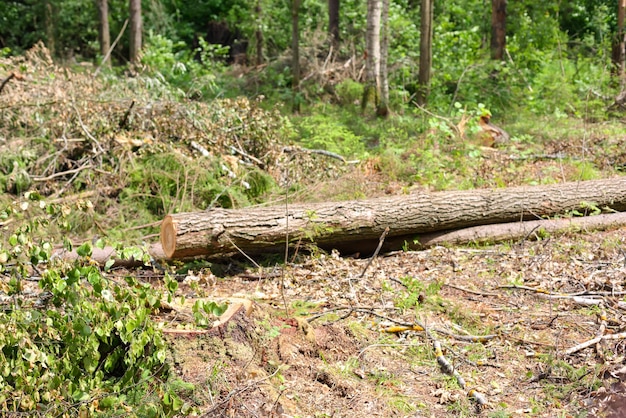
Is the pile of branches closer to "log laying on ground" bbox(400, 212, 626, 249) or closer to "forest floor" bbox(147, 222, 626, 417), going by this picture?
"log laying on ground" bbox(400, 212, 626, 249)

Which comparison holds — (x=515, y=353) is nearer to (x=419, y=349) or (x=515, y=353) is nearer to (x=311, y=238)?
(x=419, y=349)

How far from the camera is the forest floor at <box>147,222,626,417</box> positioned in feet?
12.8

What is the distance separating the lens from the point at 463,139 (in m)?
9.61

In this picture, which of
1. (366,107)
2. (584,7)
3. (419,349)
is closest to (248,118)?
(366,107)

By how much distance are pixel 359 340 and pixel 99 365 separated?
1.70 m

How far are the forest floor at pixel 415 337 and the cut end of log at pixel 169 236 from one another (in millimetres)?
277

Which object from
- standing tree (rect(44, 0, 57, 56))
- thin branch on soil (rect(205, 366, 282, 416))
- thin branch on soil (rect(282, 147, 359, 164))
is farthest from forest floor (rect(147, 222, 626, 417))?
standing tree (rect(44, 0, 57, 56))

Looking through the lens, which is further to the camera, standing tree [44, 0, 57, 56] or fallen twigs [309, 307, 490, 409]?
standing tree [44, 0, 57, 56]

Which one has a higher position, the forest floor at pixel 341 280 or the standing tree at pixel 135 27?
the standing tree at pixel 135 27

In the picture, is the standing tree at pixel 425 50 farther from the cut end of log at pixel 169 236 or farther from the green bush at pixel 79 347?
the green bush at pixel 79 347

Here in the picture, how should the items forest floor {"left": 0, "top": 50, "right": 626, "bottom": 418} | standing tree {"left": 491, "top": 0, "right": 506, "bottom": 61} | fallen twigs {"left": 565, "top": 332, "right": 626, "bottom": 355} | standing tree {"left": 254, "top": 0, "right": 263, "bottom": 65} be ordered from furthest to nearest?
standing tree {"left": 254, "top": 0, "right": 263, "bottom": 65}
standing tree {"left": 491, "top": 0, "right": 506, "bottom": 61}
fallen twigs {"left": 565, "top": 332, "right": 626, "bottom": 355}
forest floor {"left": 0, "top": 50, "right": 626, "bottom": 418}

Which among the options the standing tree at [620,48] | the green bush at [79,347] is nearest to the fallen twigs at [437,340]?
the green bush at [79,347]

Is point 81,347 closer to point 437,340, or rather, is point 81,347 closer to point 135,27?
point 437,340

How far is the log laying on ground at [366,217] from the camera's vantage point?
6.03 meters
